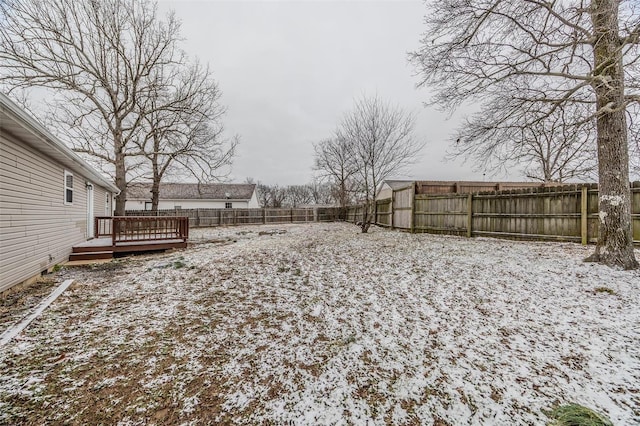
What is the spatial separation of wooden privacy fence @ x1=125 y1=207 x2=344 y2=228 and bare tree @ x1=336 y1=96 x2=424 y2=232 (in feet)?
37.5

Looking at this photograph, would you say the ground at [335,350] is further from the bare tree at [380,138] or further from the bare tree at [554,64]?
the bare tree at [380,138]

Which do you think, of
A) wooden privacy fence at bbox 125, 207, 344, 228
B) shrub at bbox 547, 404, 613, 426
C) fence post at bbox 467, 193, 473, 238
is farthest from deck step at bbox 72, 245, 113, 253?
fence post at bbox 467, 193, 473, 238

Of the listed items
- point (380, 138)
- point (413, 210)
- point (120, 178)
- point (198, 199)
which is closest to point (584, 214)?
point (413, 210)

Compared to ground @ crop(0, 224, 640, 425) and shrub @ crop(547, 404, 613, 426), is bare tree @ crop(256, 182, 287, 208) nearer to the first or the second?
ground @ crop(0, 224, 640, 425)

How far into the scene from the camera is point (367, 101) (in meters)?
11.7

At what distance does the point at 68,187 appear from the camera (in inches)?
289

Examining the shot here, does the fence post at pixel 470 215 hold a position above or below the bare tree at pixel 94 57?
below

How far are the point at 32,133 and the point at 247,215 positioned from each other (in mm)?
17019

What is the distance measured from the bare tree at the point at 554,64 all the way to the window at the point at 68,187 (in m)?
9.97

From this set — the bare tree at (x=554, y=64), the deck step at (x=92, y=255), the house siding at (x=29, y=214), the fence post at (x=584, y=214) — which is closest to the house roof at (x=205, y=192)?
the deck step at (x=92, y=255)

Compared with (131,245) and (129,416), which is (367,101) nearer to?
(131,245)

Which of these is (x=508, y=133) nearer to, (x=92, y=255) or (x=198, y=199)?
(x=92, y=255)

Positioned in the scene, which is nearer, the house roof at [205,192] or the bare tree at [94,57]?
the bare tree at [94,57]

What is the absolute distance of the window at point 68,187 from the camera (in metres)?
7.12
